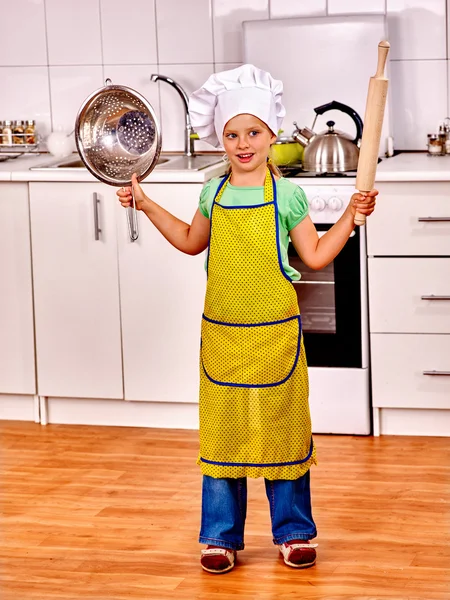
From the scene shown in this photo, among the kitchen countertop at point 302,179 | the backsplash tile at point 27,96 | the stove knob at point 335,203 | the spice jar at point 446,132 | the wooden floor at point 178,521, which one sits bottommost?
the wooden floor at point 178,521

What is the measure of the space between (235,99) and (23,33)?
202 cm

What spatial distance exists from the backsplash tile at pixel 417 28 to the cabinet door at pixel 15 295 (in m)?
1.42

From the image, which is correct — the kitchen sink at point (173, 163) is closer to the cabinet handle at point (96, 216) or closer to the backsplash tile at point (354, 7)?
the cabinet handle at point (96, 216)

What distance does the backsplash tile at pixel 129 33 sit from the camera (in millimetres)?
3865

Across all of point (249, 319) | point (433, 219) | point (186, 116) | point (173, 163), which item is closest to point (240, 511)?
point (249, 319)

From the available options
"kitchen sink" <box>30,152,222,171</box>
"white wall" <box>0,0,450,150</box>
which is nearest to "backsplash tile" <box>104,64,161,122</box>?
"white wall" <box>0,0,450,150</box>

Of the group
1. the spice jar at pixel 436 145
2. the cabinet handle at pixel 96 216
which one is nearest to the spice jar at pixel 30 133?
the cabinet handle at pixel 96 216

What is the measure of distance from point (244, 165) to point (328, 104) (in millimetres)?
1261

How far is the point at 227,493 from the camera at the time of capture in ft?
7.80

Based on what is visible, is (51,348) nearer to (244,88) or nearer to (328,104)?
(328,104)

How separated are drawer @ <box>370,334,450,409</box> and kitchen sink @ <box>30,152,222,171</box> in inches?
33.0

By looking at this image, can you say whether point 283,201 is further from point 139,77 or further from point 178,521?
point 139,77

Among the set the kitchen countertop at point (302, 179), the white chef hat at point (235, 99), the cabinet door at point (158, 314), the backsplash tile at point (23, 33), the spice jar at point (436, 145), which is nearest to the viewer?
the white chef hat at point (235, 99)

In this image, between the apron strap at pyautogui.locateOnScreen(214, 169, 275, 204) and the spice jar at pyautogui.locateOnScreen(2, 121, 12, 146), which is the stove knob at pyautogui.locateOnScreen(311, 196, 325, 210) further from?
the spice jar at pyautogui.locateOnScreen(2, 121, 12, 146)
